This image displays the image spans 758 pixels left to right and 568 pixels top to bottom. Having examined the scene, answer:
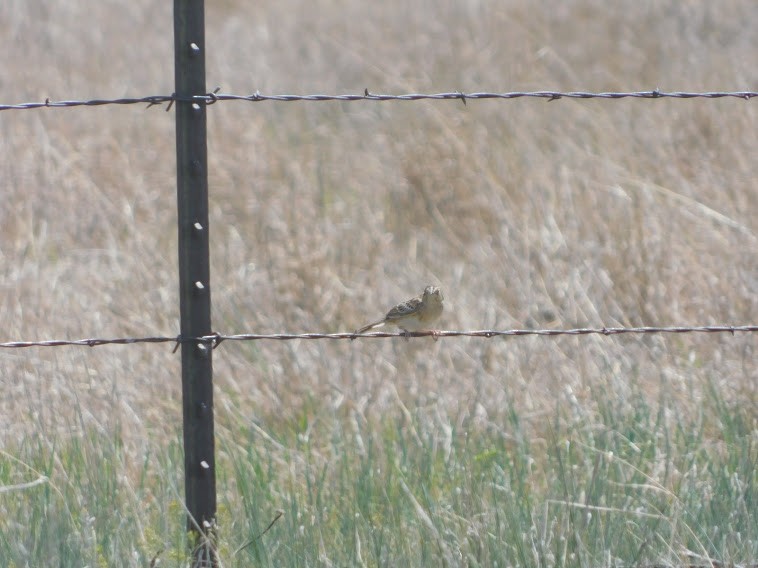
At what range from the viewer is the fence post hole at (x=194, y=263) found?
2768 millimetres

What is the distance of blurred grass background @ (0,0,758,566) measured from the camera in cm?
329

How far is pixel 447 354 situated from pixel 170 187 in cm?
270

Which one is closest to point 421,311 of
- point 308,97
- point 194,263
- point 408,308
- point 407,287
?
point 408,308

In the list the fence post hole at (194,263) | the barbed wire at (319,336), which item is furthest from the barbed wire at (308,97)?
the barbed wire at (319,336)

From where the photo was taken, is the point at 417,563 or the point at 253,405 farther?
the point at 253,405

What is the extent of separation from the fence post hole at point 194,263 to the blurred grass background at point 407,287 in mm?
251

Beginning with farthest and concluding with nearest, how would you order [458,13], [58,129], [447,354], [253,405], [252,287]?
[458,13] → [58,129] → [252,287] → [447,354] → [253,405]

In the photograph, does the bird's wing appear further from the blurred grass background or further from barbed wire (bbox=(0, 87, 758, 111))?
barbed wire (bbox=(0, 87, 758, 111))

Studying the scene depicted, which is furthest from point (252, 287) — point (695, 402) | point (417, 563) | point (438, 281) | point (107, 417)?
point (417, 563)

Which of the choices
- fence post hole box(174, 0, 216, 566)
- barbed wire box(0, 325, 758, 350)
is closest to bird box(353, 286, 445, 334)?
barbed wire box(0, 325, 758, 350)

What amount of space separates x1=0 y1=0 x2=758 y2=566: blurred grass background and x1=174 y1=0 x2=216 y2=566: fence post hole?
251 mm

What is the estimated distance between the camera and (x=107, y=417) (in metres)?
4.52

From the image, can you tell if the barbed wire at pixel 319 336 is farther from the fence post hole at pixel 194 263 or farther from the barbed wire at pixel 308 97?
the barbed wire at pixel 308 97

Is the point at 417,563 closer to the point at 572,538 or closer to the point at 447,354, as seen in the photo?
the point at 572,538
